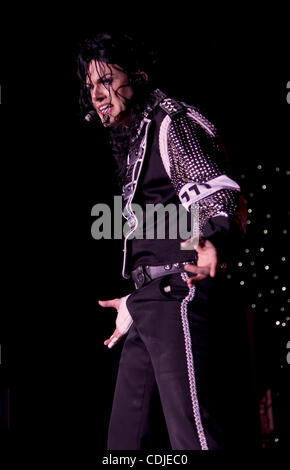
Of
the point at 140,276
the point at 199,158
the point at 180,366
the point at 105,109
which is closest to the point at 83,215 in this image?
the point at 105,109

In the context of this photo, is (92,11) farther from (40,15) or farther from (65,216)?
(65,216)

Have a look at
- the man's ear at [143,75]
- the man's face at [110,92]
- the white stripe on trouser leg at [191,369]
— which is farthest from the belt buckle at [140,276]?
the man's ear at [143,75]

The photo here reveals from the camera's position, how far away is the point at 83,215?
2.60m

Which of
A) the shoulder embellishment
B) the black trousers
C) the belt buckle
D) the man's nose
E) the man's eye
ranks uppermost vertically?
the man's eye

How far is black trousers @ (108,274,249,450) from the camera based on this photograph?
1.18m

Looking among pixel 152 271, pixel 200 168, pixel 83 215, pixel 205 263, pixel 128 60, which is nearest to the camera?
pixel 205 263

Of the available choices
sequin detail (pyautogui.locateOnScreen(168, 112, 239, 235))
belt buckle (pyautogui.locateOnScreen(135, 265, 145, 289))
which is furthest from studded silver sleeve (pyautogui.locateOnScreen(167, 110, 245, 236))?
belt buckle (pyautogui.locateOnScreen(135, 265, 145, 289))

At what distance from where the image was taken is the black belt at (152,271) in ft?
4.47

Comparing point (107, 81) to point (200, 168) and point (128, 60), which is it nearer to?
point (128, 60)

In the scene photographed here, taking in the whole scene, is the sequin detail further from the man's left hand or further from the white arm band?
the white arm band

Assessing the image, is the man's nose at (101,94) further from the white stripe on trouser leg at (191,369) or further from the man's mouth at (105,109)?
the white stripe on trouser leg at (191,369)

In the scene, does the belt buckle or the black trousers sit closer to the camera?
the black trousers

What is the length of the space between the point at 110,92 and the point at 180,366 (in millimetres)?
842
